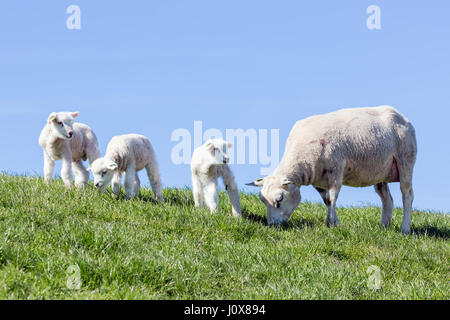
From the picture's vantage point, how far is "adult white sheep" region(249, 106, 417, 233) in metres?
9.51

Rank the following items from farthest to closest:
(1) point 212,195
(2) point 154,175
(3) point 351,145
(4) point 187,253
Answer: (2) point 154,175
(3) point 351,145
(1) point 212,195
(4) point 187,253

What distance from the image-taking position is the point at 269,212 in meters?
9.48

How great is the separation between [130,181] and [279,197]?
9.30 feet

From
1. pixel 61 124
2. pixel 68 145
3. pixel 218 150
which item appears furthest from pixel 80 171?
pixel 218 150

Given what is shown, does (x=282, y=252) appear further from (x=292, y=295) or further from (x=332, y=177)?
(x=332, y=177)

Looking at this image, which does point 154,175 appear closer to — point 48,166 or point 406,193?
point 48,166

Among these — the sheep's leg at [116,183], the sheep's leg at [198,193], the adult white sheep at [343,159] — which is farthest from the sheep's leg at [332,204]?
the sheep's leg at [116,183]

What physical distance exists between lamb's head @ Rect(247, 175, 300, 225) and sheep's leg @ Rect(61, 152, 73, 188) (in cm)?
397

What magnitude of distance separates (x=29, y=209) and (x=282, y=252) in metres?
3.86

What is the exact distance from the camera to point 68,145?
11.3m

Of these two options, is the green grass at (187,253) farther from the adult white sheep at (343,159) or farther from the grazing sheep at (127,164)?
the adult white sheep at (343,159)

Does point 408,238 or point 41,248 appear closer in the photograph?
point 41,248
